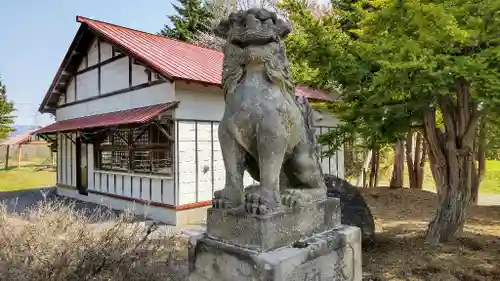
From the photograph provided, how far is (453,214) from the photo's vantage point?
18.6ft

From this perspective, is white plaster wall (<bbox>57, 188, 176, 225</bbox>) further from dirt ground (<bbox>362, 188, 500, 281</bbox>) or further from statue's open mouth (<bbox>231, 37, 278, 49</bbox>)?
statue's open mouth (<bbox>231, 37, 278, 49</bbox>)

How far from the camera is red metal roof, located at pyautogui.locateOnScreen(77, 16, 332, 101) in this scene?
826cm

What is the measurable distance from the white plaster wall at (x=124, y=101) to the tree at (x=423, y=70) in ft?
13.2

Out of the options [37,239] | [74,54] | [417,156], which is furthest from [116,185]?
[417,156]

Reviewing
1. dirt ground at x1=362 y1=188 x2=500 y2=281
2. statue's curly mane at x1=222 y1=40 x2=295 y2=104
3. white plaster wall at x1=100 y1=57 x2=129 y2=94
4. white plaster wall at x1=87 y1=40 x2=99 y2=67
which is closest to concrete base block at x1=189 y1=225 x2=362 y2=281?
statue's curly mane at x1=222 y1=40 x2=295 y2=104

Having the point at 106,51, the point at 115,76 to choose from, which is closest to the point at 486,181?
the point at 115,76

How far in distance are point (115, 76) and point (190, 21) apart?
38.9 feet

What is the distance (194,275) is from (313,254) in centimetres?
84

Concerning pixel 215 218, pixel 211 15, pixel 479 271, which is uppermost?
pixel 211 15

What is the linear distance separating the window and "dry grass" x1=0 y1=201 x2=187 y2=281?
4.19m

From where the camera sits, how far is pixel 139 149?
949 centimetres

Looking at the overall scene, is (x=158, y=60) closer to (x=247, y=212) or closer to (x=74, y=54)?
(x=74, y=54)

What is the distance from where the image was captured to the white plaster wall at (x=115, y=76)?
33.0 feet

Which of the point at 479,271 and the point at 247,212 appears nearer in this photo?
the point at 247,212
